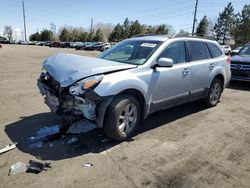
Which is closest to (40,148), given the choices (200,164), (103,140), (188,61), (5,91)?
(103,140)

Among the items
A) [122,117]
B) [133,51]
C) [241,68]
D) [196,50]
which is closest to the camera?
[122,117]

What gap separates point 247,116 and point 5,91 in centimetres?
654

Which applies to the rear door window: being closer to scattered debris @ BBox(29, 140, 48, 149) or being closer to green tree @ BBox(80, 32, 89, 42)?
scattered debris @ BBox(29, 140, 48, 149)

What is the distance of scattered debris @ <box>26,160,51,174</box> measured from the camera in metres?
3.69

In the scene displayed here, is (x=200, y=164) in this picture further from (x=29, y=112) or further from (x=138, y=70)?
(x=29, y=112)

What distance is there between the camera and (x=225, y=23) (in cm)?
7150

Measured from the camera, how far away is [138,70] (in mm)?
4852

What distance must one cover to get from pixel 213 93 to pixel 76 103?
4.01 meters

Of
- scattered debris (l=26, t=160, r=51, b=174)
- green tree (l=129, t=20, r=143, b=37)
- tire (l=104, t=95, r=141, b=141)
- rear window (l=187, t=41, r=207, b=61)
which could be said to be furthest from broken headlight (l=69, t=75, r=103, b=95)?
green tree (l=129, t=20, r=143, b=37)

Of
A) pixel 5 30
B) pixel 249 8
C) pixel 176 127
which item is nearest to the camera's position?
pixel 176 127

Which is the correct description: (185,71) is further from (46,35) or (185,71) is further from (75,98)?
(46,35)

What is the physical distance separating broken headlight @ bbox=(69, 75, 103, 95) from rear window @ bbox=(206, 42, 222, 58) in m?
3.70

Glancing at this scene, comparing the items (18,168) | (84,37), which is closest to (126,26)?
(84,37)

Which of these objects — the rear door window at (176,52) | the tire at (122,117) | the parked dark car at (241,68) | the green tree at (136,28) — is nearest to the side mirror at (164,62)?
the rear door window at (176,52)
